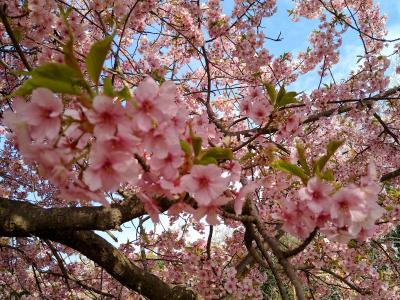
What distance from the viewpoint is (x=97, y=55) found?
99cm

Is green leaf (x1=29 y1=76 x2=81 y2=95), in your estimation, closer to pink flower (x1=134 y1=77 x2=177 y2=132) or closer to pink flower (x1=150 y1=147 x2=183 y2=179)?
pink flower (x1=134 y1=77 x2=177 y2=132)

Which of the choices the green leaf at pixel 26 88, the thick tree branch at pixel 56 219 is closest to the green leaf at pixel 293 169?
the green leaf at pixel 26 88

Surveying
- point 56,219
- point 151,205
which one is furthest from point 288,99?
point 56,219

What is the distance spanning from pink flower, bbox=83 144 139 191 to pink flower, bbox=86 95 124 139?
40 millimetres

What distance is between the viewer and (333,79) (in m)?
4.61

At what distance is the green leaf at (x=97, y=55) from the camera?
3.18ft

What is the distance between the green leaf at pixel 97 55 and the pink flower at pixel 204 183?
0.35 metres

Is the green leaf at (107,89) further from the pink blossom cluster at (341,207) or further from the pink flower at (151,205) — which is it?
the pink blossom cluster at (341,207)

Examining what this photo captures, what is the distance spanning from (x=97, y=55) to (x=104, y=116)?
176 mm

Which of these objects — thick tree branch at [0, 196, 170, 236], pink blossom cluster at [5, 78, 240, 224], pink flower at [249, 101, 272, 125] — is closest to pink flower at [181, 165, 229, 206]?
pink blossom cluster at [5, 78, 240, 224]

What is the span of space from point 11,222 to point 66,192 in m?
1.50

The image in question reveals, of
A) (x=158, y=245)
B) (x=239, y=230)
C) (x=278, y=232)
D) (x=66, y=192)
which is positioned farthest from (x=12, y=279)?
(x=66, y=192)

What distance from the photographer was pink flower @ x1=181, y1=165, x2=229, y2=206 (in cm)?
106

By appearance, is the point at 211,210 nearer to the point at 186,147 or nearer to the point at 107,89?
the point at 186,147
